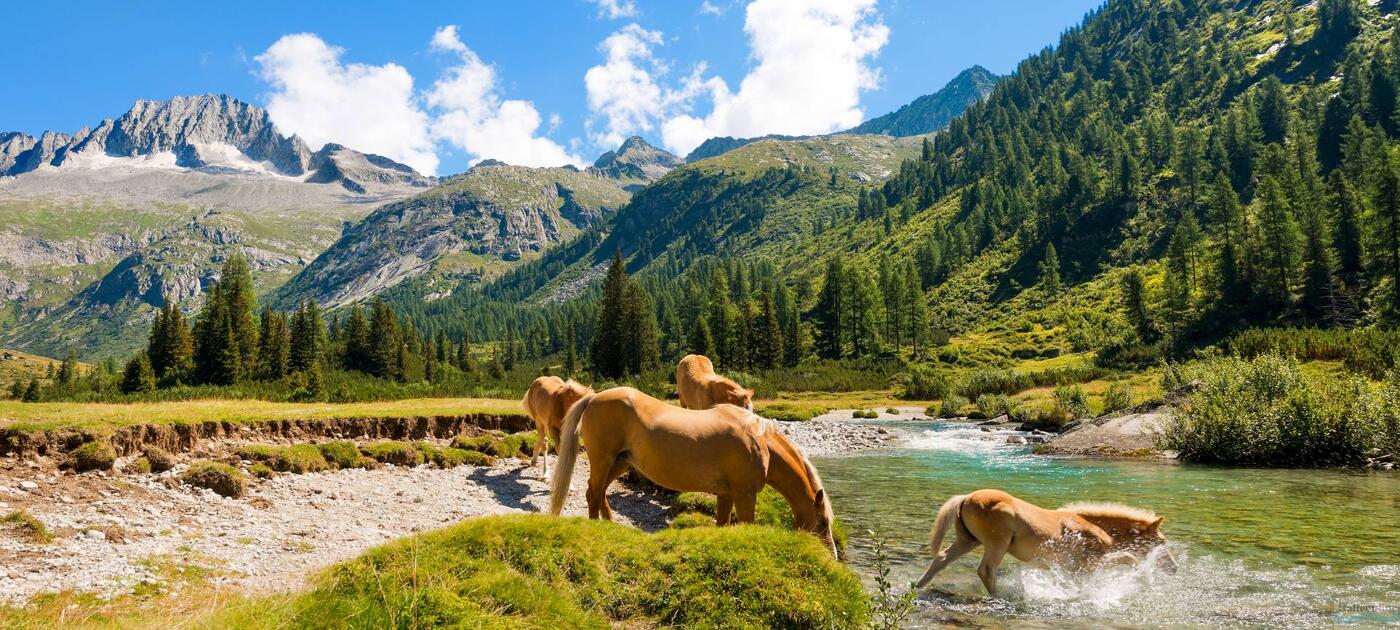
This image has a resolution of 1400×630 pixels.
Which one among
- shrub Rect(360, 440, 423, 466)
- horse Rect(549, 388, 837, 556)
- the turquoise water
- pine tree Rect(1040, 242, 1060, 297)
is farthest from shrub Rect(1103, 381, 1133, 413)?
pine tree Rect(1040, 242, 1060, 297)

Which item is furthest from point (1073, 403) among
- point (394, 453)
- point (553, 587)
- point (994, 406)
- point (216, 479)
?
point (216, 479)

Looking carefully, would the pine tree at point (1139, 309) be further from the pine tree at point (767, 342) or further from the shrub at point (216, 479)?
the shrub at point (216, 479)

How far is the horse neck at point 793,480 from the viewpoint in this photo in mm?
10781

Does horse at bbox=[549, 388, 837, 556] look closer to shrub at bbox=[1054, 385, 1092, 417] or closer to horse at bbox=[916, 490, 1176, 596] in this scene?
horse at bbox=[916, 490, 1176, 596]

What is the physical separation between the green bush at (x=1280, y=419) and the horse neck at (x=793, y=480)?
23578 millimetres

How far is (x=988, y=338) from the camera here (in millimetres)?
111562

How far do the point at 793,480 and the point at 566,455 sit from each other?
3784mm

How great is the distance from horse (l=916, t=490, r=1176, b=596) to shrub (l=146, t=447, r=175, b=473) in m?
16.8

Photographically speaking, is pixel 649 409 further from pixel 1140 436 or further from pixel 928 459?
pixel 1140 436

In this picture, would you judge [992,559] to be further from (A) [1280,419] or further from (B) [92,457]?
(A) [1280,419]

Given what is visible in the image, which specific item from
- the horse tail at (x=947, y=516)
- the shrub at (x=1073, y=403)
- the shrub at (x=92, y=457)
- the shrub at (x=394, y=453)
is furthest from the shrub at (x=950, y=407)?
the shrub at (x=92, y=457)

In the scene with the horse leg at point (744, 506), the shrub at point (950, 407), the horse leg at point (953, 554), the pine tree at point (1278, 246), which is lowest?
the shrub at point (950, 407)

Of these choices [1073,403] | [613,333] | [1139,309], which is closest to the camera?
[1073,403]

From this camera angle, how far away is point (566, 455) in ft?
36.3
